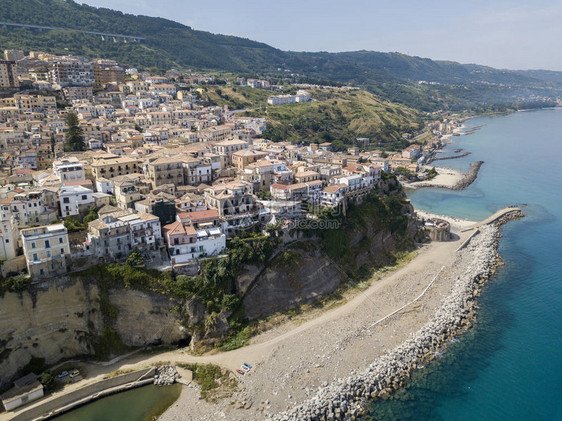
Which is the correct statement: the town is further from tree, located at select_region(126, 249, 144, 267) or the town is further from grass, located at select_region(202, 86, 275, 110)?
grass, located at select_region(202, 86, 275, 110)

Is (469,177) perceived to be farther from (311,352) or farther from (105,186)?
(105,186)

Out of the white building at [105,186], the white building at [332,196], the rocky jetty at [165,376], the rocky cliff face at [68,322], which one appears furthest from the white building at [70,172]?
the white building at [332,196]

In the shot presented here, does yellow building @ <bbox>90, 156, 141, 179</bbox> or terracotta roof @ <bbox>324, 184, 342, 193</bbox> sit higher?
yellow building @ <bbox>90, 156, 141, 179</bbox>

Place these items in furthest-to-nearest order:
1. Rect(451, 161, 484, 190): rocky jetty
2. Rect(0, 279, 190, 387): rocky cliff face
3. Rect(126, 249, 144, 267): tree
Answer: Rect(451, 161, 484, 190): rocky jetty → Rect(126, 249, 144, 267): tree → Rect(0, 279, 190, 387): rocky cliff face

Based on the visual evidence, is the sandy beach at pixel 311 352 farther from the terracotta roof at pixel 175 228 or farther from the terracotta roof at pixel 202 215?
the terracotta roof at pixel 202 215

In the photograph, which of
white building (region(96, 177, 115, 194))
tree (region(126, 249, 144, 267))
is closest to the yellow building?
white building (region(96, 177, 115, 194))

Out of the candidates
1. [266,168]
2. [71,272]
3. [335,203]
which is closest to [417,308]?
[335,203]

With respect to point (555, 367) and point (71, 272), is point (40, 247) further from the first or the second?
point (555, 367)
